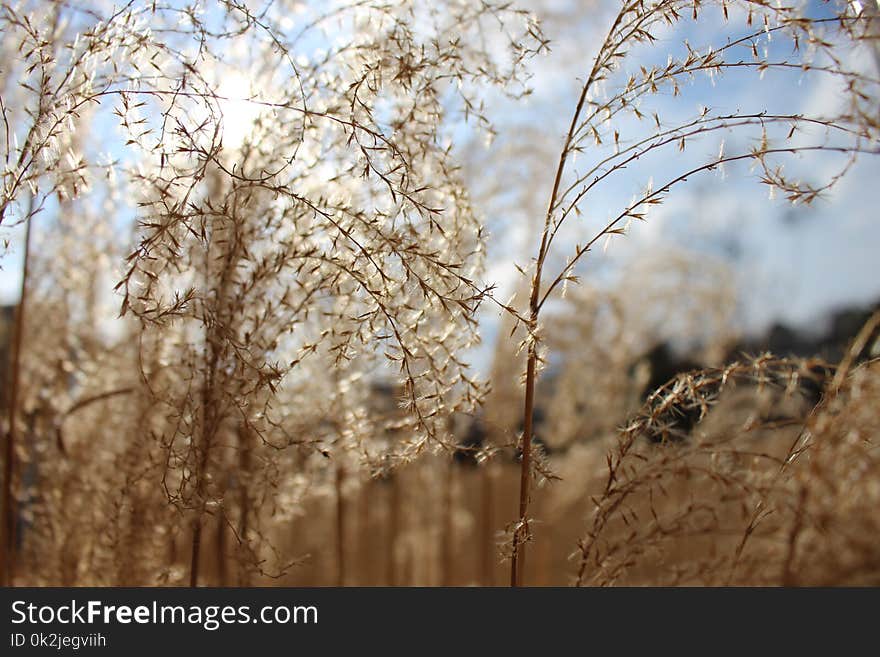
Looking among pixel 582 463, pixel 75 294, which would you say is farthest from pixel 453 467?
pixel 75 294

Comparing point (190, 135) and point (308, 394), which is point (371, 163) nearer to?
point (190, 135)

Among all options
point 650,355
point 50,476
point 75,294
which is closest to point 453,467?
point 650,355

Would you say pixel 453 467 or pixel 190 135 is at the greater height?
pixel 453 467

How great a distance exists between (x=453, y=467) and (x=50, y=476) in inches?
86.6

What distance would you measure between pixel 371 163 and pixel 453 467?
289 cm

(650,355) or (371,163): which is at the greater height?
(650,355)
